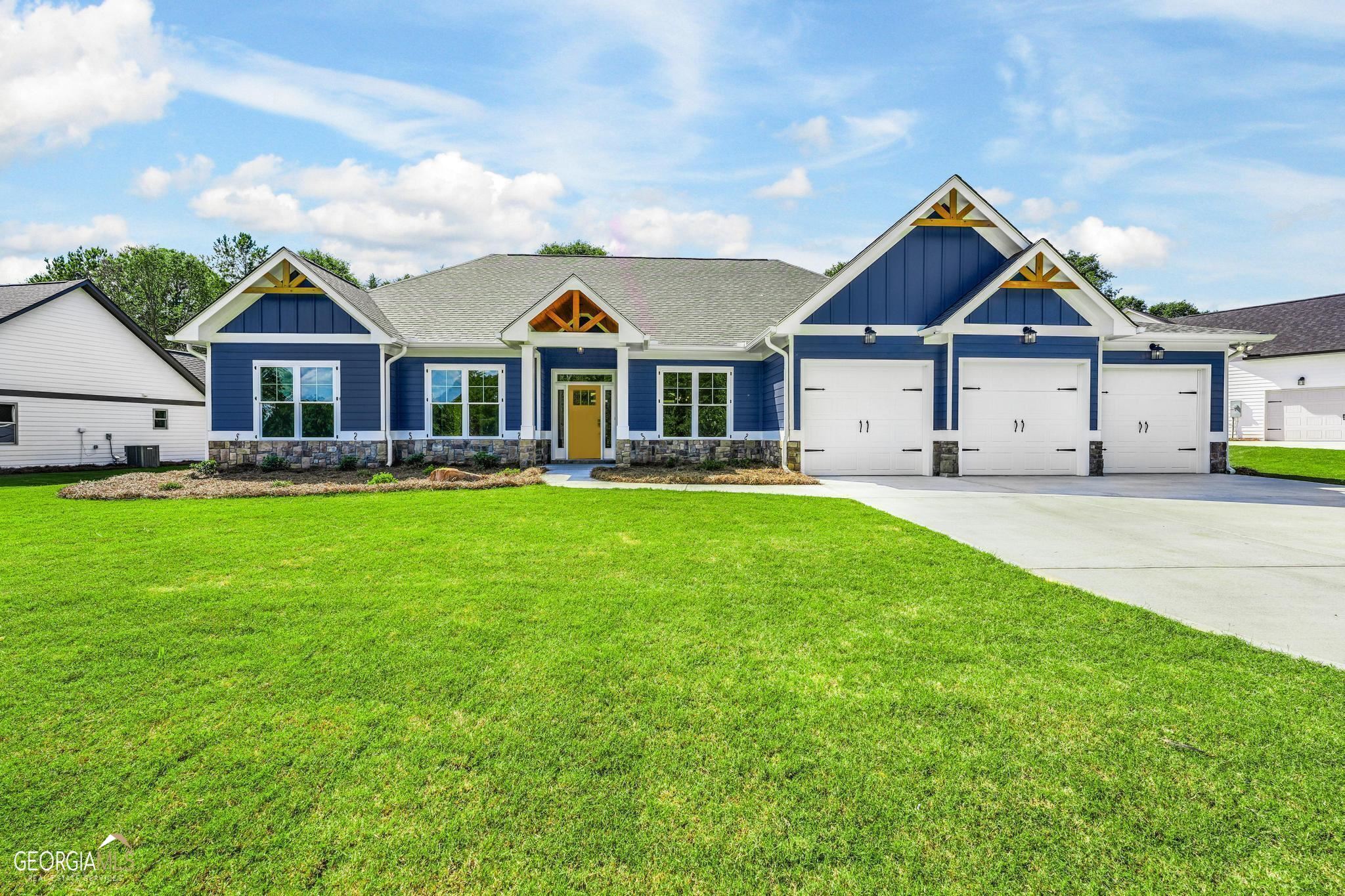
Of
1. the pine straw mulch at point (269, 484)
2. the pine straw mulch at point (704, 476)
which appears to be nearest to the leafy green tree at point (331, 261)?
the pine straw mulch at point (269, 484)

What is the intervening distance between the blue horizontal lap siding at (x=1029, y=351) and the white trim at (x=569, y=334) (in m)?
6.85

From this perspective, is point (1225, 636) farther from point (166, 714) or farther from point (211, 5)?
point (211, 5)

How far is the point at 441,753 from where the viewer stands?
2.43m

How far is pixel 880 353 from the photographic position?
1310 centimetres

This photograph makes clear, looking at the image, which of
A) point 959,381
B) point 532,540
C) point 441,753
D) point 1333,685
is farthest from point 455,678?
point 959,381

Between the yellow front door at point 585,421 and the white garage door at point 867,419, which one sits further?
the yellow front door at point 585,421

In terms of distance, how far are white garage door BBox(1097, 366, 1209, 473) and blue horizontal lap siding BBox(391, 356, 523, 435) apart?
13.9 meters

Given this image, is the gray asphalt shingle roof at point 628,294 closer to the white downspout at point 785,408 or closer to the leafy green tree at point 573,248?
the white downspout at point 785,408

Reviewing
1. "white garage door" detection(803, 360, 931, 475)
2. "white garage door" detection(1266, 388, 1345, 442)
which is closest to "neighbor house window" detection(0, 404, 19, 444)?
"white garage door" detection(803, 360, 931, 475)

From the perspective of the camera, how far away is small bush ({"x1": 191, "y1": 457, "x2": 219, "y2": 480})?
13211 millimetres

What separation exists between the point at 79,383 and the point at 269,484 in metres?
14.5

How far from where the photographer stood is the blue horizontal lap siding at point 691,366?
51.0 feet

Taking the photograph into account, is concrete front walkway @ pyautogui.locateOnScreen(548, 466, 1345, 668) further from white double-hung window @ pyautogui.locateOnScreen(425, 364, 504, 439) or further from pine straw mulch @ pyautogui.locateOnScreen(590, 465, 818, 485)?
white double-hung window @ pyautogui.locateOnScreen(425, 364, 504, 439)

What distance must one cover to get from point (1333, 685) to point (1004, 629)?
1425 millimetres
